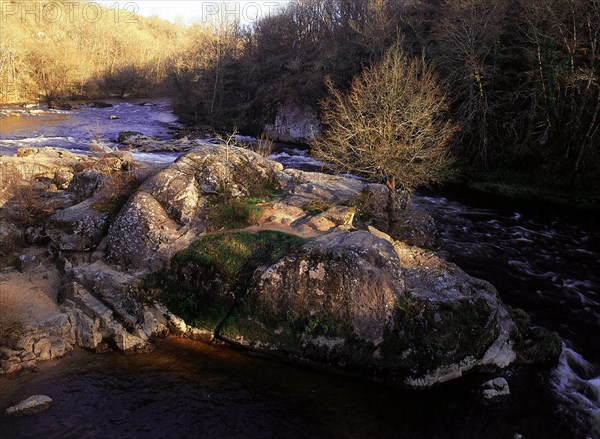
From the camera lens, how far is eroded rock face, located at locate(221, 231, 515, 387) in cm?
1104

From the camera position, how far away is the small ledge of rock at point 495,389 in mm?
10500

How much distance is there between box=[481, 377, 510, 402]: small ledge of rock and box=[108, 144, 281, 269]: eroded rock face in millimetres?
9587

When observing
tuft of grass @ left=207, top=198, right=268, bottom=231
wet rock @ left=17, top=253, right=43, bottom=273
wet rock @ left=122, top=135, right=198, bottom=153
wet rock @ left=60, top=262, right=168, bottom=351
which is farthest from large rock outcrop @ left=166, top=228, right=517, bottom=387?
wet rock @ left=122, top=135, right=198, bottom=153

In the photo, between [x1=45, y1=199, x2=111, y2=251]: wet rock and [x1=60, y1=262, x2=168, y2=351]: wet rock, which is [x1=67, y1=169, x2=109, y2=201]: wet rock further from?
[x1=60, y1=262, x2=168, y2=351]: wet rock

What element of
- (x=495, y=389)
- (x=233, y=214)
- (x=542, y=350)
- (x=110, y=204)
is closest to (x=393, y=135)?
(x=233, y=214)

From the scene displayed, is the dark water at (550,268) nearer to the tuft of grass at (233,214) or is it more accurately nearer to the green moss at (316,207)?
the green moss at (316,207)

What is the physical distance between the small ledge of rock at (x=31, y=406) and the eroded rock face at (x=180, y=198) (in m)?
4.73

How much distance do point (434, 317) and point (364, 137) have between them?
831cm

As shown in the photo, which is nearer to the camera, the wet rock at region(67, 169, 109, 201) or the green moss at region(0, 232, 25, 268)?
the green moss at region(0, 232, 25, 268)

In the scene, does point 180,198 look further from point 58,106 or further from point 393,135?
point 58,106

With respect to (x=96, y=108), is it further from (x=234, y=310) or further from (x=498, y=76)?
(x=234, y=310)

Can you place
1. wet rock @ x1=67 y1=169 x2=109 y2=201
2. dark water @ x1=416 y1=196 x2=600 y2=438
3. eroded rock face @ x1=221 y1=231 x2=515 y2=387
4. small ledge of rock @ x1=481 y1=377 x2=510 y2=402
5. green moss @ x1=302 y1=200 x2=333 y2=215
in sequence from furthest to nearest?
wet rock @ x1=67 y1=169 x2=109 y2=201 < green moss @ x1=302 y1=200 x2=333 y2=215 < dark water @ x1=416 y1=196 x2=600 y2=438 < eroded rock face @ x1=221 y1=231 x2=515 y2=387 < small ledge of rock @ x1=481 y1=377 x2=510 y2=402

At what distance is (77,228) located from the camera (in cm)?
1448

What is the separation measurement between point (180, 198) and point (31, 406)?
7777mm
